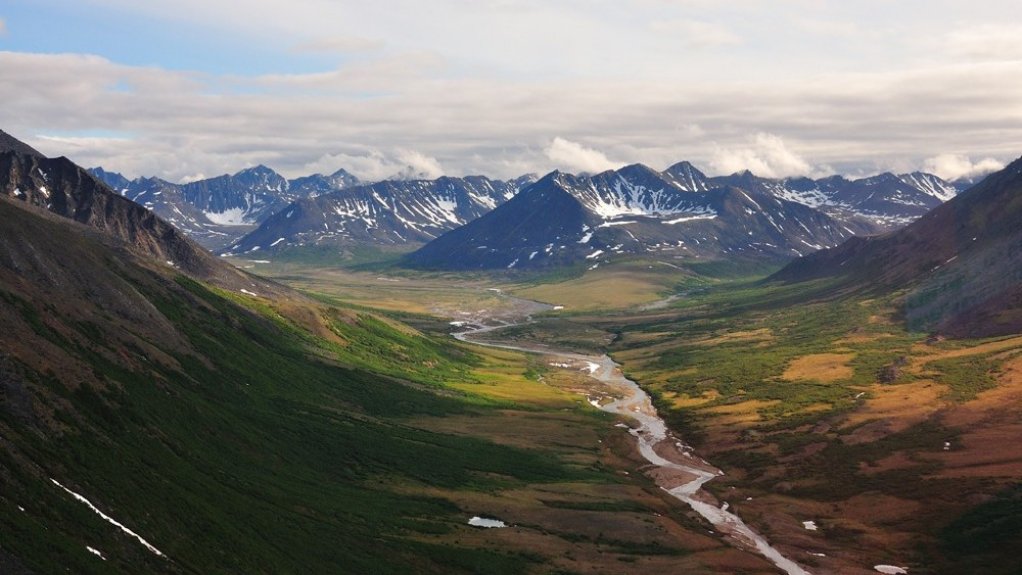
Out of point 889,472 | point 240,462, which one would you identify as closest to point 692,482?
point 889,472

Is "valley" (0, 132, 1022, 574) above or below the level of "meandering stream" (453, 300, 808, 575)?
above

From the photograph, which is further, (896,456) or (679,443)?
(679,443)

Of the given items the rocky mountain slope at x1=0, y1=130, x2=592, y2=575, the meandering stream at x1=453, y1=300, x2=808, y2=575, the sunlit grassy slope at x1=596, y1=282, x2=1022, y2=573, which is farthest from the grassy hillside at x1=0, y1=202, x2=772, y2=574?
the sunlit grassy slope at x1=596, y1=282, x2=1022, y2=573

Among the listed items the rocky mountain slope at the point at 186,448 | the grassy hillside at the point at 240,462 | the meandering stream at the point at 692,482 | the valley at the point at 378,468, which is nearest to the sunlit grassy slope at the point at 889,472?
the valley at the point at 378,468

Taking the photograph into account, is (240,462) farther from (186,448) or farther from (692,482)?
(692,482)

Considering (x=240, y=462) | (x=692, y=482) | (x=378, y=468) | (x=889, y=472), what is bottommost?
(x=692, y=482)

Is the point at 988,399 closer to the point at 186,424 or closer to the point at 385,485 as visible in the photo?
the point at 385,485

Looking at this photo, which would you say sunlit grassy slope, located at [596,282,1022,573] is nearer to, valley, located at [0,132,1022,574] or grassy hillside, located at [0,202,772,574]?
valley, located at [0,132,1022,574]

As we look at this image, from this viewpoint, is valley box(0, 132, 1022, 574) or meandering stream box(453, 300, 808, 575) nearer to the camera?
valley box(0, 132, 1022, 574)

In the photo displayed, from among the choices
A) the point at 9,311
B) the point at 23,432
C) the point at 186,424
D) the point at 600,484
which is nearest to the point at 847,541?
the point at 600,484

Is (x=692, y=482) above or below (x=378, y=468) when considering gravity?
below

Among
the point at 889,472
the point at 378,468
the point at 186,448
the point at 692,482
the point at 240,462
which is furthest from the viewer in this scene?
the point at 692,482
